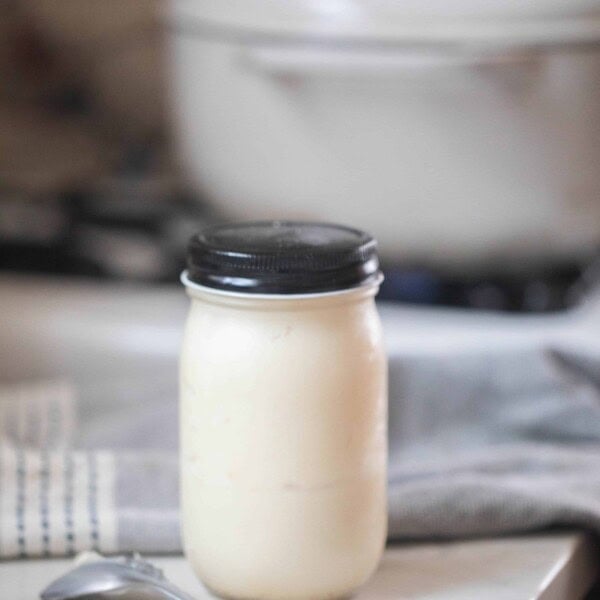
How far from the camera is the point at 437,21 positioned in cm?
87

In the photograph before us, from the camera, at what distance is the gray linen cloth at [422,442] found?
26.3 inches

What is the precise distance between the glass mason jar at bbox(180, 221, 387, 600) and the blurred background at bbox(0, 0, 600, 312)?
1.14ft

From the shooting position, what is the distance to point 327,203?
37.7 inches

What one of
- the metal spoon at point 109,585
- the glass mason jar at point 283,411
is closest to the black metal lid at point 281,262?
the glass mason jar at point 283,411

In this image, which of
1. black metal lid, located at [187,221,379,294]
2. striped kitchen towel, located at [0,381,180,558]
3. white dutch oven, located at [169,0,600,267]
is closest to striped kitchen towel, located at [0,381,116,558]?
striped kitchen towel, located at [0,381,180,558]

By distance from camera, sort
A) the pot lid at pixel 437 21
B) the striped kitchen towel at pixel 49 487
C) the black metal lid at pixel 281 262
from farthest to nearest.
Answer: the pot lid at pixel 437 21 < the striped kitchen towel at pixel 49 487 < the black metal lid at pixel 281 262

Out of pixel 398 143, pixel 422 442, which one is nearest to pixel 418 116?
pixel 398 143

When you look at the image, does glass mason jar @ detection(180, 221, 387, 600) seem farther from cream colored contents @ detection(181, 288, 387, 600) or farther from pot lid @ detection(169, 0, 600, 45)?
pot lid @ detection(169, 0, 600, 45)

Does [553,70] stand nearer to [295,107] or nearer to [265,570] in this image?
[295,107]

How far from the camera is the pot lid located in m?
Result: 0.87

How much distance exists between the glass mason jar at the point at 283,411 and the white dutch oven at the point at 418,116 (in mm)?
344

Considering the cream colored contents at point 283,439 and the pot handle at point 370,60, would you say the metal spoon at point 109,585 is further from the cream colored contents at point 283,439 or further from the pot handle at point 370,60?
the pot handle at point 370,60

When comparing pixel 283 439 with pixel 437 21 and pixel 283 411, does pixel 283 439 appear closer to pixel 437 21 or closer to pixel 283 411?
pixel 283 411

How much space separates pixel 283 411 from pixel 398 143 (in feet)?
1.38
